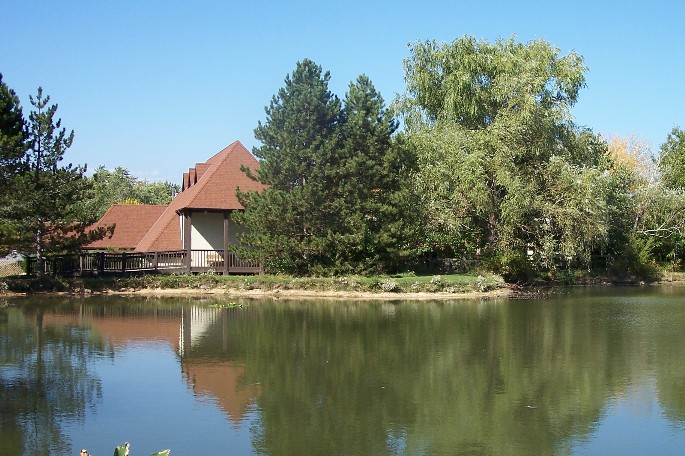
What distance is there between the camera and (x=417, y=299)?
29.2m

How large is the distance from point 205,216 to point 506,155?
46.6ft

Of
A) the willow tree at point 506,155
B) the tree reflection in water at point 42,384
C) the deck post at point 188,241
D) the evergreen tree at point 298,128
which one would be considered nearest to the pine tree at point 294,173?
the evergreen tree at point 298,128

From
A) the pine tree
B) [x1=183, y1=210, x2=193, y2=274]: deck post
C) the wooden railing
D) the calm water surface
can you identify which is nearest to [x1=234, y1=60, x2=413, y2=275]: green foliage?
the pine tree

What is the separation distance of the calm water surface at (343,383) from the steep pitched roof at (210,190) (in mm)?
10783

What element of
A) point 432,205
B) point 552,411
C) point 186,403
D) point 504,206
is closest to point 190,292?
point 432,205

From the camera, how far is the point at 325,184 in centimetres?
3155

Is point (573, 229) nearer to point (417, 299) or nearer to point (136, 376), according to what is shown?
point (417, 299)

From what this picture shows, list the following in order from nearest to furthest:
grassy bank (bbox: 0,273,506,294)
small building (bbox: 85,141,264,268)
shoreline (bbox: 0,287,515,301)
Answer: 1. shoreline (bbox: 0,287,515,301)
2. grassy bank (bbox: 0,273,506,294)
3. small building (bbox: 85,141,264,268)

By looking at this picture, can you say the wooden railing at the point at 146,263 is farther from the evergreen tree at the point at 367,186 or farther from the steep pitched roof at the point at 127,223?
the steep pitched roof at the point at 127,223

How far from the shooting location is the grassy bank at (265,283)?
30250mm

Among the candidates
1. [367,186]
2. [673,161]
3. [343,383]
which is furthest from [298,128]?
[673,161]

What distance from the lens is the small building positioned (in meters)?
34.0

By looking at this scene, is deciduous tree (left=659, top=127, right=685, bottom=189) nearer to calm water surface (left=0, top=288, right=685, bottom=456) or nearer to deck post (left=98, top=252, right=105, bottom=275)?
calm water surface (left=0, top=288, right=685, bottom=456)

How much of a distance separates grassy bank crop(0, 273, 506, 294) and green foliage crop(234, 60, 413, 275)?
1039 mm
